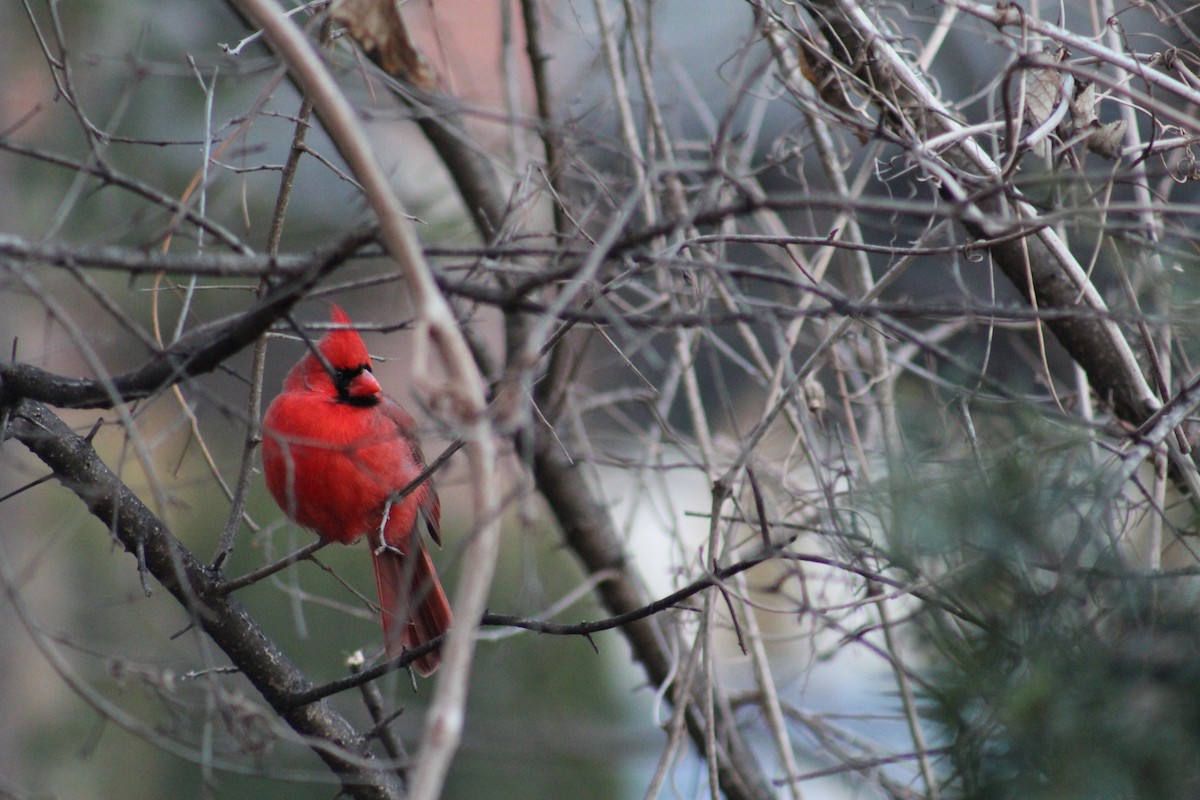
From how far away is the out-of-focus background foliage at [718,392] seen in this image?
111cm

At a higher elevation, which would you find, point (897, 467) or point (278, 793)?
point (278, 793)

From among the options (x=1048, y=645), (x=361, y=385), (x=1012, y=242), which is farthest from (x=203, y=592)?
(x=1012, y=242)

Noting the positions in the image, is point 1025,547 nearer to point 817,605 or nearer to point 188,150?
point 817,605

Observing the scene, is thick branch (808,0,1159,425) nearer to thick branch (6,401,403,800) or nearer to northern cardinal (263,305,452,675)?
northern cardinal (263,305,452,675)

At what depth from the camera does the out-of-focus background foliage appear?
3.66 ft

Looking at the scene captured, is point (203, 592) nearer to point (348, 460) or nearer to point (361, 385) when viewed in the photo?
point (348, 460)

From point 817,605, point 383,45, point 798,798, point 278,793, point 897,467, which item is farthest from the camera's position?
point 278,793

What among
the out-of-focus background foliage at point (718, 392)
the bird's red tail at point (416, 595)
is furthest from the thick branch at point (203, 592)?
the bird's red tail at point (416, 595)

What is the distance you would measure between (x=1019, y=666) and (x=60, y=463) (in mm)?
1503

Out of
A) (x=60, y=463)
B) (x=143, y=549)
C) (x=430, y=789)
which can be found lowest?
(x=430, y=789)

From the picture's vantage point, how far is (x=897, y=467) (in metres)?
1.39

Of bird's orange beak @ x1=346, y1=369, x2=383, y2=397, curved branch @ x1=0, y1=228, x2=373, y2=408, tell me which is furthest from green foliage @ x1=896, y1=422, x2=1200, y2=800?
bird's orange beak @ x1=346, y1=369, x2=383, y2=397

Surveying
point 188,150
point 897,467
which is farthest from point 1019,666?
point 188,150

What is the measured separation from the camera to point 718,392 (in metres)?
3.95
